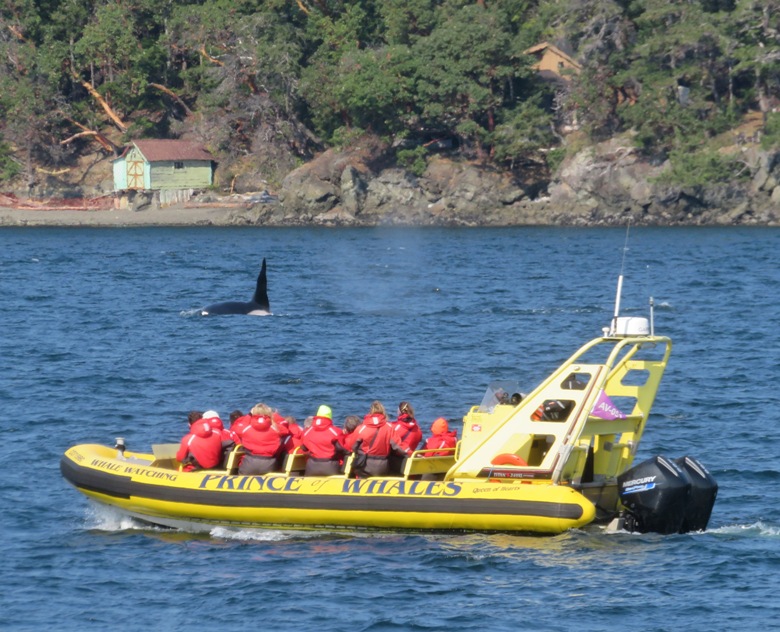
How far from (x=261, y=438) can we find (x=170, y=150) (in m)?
81.7

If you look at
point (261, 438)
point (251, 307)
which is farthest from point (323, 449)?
point (251, 307)

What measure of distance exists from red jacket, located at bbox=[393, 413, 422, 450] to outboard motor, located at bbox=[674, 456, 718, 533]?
3471 millimetres

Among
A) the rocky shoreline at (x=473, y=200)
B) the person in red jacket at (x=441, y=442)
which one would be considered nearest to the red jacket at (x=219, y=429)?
the person in red jacket at (x=441, y=442)

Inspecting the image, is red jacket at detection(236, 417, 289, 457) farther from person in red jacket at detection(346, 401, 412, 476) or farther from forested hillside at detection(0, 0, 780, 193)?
forested hillside at detection(0, 0, 780, 193)

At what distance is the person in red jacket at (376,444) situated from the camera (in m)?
18.4

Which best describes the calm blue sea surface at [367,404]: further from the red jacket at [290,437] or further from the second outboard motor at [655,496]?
the red jacket at [290,437]

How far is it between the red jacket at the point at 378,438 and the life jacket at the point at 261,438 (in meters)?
1.10

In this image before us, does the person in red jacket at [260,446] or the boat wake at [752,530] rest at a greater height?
the person in red jacket at [260,446]

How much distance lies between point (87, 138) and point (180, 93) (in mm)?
8098

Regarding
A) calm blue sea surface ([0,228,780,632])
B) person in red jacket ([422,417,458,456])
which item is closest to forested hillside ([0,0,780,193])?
calm blue sea surface ([0,228,780,632])

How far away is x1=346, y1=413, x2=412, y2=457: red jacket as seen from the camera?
18391 mm

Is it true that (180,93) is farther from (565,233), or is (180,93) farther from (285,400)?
(285,400)

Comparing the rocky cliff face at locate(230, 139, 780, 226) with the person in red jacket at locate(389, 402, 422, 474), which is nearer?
the person in red jacket at locate(389, 402, 422, 474)

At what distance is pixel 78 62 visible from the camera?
334 ft
